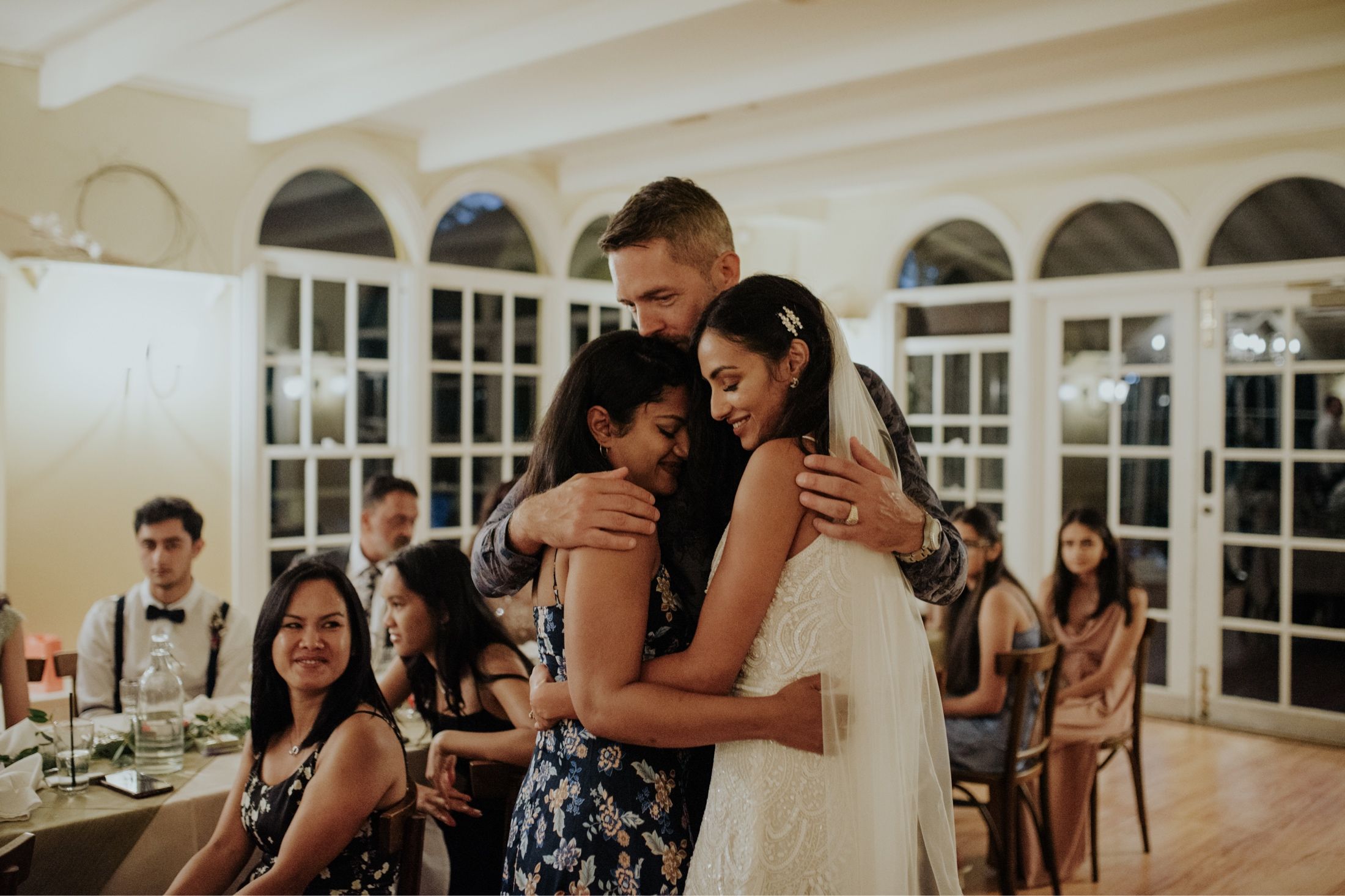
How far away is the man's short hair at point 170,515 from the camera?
4043 millimetres

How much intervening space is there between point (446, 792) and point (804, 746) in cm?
145

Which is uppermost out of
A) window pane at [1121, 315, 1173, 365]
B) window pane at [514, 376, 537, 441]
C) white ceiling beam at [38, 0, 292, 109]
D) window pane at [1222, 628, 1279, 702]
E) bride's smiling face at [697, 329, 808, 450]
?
white ceiling beam at [38, 0, 292, 109]

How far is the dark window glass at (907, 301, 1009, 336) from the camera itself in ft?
25.1

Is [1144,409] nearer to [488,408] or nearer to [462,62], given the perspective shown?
[488,408]

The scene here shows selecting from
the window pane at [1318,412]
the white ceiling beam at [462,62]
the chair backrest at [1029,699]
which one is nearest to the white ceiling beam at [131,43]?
the white ceiling beam at [462,62]

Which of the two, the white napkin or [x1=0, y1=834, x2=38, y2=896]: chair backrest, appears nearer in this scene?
[x1=0, y1=834, x2=38, y2=896]: chair backrest

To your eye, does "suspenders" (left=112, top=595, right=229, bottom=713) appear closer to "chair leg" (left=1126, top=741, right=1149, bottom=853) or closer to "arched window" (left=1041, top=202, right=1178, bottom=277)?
"chair leg" (left=1126, top=741, right=1149, bottom=853)

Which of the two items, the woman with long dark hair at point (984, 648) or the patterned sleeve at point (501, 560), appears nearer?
the patterned sleeve at point (501, 560)

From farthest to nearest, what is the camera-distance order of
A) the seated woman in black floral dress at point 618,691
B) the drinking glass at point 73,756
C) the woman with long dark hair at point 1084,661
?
the woman with long dark hair at point 1084,661, the drinking glass at point 73,756, the seated woman in black floral dress at point 618,691

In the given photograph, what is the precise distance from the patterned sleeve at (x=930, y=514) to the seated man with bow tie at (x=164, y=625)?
2.89m

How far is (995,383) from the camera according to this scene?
25.2 feet

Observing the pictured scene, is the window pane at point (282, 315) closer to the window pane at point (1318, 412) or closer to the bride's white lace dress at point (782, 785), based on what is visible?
the bride's white lace dress at point (782, 785)

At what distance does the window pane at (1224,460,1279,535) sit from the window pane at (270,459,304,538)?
18.0 feet

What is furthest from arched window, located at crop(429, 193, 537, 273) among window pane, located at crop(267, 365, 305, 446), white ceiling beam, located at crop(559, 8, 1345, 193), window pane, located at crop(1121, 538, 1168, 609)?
window pane, located at crop(1121, 538, 1168, 609)
